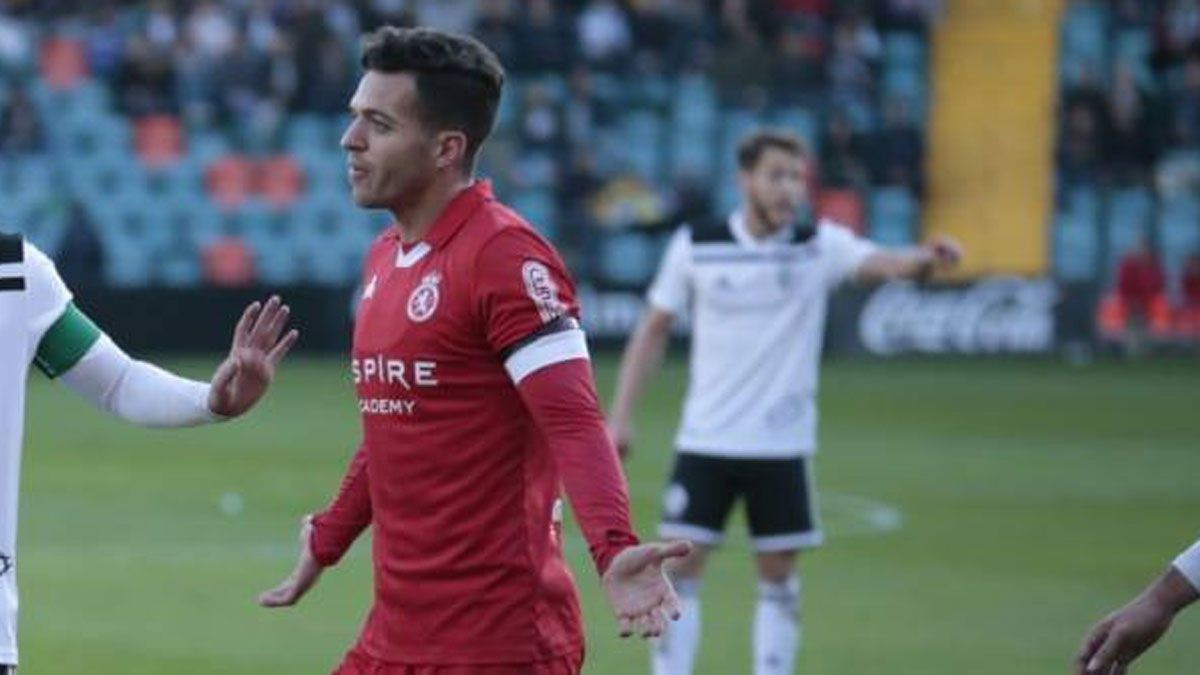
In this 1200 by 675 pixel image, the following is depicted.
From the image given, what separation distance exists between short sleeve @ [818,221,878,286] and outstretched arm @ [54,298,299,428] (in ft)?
16.7

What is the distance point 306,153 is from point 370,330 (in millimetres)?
26067

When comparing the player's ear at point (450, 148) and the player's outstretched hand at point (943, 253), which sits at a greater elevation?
the player's ear at point (450, 148)

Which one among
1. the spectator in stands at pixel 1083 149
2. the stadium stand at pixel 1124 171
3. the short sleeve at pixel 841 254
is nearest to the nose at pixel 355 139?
the short sleeve at pixel 841 254

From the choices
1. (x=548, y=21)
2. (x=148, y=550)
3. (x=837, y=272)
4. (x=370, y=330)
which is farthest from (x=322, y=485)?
(x=548, y=21)

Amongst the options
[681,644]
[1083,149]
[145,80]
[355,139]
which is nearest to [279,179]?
[145,80]

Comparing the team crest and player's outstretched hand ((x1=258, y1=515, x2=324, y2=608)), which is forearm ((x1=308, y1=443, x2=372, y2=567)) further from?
the team crest

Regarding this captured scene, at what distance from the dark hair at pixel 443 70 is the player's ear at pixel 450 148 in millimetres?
14

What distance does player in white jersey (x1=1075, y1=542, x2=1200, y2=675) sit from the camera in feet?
17.8

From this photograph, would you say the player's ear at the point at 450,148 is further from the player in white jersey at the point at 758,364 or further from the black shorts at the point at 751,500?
the black shorts at the point at 751,500

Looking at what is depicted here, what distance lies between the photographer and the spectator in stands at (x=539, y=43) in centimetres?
3272

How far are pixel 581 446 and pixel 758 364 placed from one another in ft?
17.2

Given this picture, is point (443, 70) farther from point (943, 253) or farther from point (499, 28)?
point (499, 28)

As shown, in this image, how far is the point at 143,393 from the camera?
20.4ft

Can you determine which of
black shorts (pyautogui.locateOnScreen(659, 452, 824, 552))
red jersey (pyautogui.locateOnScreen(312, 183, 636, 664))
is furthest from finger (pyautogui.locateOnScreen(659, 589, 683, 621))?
black shorts (pyautogui.locateOnScreen(659, 452, 824, 552))
